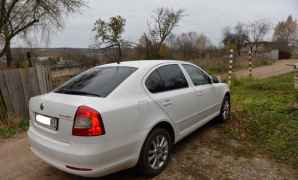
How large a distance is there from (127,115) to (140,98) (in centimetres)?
33

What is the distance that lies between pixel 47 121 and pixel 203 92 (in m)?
2.60

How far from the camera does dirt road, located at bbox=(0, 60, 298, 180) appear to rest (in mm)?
2982

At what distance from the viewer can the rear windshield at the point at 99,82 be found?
8.77ft

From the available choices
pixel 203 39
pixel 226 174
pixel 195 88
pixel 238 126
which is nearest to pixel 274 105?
pixel 238 126

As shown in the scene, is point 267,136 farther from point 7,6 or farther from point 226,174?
point 7,6

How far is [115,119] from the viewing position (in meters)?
2.38

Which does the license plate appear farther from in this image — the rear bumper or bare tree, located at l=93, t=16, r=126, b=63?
bare tree, located at l=93, t=16, r=126, b=63

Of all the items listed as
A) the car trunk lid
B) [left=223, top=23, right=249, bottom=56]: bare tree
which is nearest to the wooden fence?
the car trunk lid

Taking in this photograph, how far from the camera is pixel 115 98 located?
2.51 metres

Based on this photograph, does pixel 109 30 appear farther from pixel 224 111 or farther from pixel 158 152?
pixel 158 152

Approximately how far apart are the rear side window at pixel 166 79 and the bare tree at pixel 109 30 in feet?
56.2

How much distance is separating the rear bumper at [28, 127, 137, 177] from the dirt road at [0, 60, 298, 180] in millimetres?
590

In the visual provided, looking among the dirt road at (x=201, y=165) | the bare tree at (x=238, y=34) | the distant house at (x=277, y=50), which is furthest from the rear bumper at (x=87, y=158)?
the bare tree at (x=238, y=34)

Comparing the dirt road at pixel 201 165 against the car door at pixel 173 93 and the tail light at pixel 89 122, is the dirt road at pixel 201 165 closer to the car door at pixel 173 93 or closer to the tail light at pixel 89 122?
the car door at pixel 173 93
